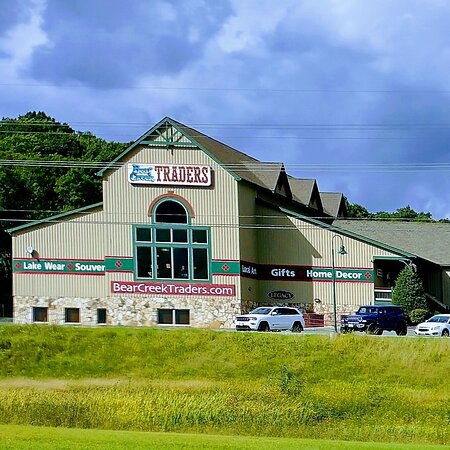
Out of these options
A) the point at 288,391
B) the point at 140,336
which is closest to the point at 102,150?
the point at 140,336

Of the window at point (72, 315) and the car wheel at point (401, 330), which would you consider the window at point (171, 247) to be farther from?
the car wheel at point (401, 330)

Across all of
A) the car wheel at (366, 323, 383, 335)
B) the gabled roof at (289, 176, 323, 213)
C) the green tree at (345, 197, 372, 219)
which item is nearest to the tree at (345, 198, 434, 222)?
the green tree at (345, 197, 372, 219)

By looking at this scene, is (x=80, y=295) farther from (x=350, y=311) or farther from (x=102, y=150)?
(x=102, y=150)

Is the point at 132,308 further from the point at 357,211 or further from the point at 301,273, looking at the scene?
the point at 357,211

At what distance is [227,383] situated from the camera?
38.2m

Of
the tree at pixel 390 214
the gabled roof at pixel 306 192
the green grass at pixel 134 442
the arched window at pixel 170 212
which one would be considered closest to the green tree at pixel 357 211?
the tree at pixel 390 214

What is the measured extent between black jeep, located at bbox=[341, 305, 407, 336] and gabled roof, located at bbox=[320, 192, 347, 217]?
1230 inches

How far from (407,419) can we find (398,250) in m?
27.3

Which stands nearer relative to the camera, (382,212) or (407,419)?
(407,419)

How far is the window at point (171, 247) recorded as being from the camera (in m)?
59.9

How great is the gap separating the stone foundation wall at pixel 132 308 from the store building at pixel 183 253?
6 cm

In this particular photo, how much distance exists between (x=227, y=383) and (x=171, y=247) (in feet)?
74.9

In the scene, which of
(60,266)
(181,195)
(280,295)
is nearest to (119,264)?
(60,266)

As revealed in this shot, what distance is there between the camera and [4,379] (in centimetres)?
4131
